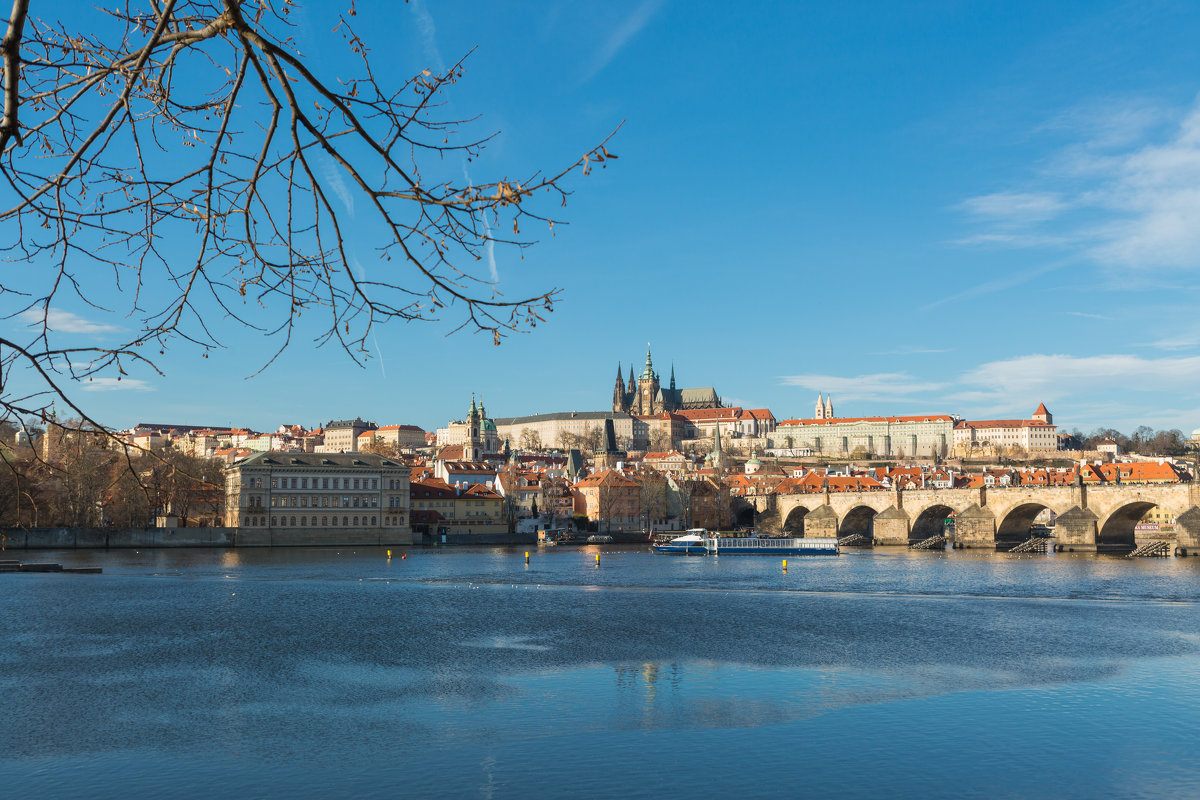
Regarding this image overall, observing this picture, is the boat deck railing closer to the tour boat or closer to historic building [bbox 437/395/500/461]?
the tour boat

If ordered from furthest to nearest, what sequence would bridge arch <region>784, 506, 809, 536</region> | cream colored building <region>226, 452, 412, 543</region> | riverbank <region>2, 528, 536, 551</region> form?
bridge arch <region>784, 506, 809, 536</region>, cream colored building <region>226, 452, 412, 543</region>, riverbank <region>2, 528, 536, 551</region>

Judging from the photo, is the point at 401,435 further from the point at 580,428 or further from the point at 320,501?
the point at 320,501

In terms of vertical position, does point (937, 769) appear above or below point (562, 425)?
below

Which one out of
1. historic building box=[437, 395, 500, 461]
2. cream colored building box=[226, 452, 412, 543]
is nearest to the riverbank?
cream colored building box=[226, 452, 412, 543]

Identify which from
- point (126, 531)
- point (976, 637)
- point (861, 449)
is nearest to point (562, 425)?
point (861, 449)

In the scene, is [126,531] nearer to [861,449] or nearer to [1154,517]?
[1154,517]

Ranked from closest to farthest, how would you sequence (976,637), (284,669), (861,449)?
(284,669) < (976,637) < (861,449)
